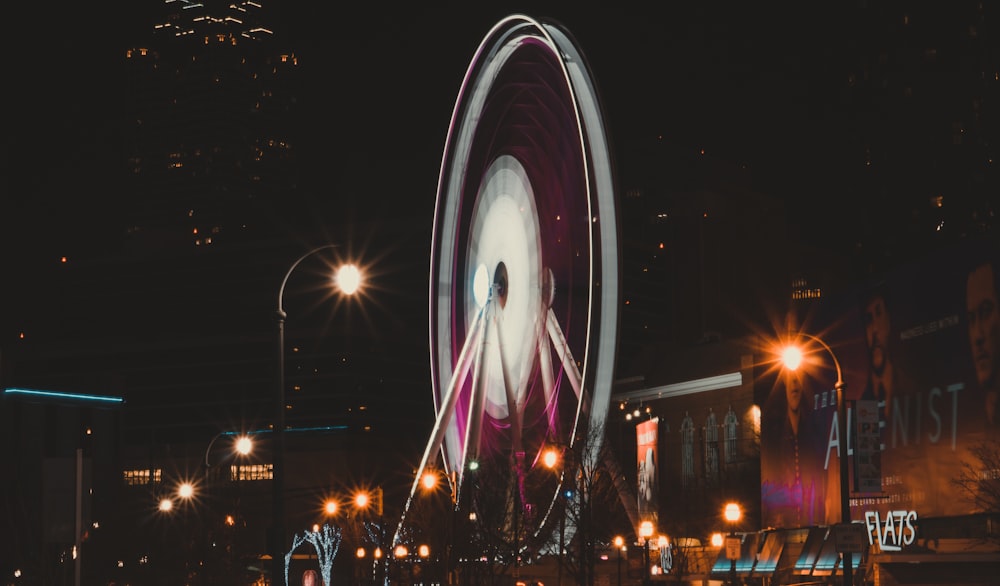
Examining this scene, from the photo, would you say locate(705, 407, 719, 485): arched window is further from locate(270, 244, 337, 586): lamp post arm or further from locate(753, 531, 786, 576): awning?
locate(270, 244, 337, 586): lamp post arm

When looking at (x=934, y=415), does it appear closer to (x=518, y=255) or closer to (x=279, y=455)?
(x=518, y=255)

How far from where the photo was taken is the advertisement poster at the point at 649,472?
7894 centimetres

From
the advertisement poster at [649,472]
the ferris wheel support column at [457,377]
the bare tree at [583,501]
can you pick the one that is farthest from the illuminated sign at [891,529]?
the advertisement poster at [649,472]

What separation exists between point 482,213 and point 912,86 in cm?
6902

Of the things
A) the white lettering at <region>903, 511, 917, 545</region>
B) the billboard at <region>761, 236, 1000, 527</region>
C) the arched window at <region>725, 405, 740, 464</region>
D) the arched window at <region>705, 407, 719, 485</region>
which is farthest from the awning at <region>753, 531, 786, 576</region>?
the arched window at <region>705, 407, 719, 485</region>

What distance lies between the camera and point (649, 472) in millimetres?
80375

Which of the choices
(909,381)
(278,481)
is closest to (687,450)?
(909,381)

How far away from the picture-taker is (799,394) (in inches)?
2803

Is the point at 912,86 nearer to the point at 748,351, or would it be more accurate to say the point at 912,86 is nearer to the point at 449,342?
the point at 748,351

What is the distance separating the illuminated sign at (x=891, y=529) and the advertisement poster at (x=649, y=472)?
1930 cm

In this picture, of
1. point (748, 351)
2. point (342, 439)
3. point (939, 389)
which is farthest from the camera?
point (342, 439)

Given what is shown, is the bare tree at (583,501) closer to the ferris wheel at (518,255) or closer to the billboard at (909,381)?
the ferris wheel at (518,255)

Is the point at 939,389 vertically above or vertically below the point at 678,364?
below

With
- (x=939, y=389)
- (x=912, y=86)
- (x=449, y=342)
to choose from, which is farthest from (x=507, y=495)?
(x=912, y=86)
